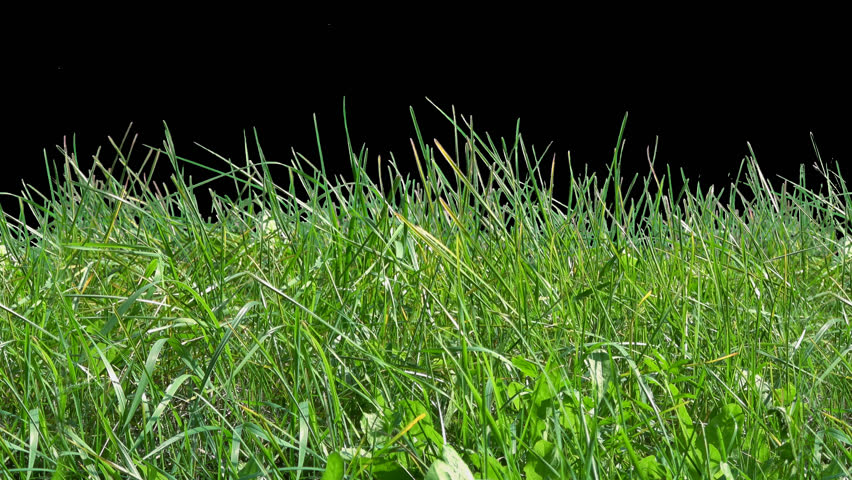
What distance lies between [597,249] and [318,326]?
0.75 meters

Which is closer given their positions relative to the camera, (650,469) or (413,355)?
(650,469)

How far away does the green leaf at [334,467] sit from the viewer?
1167 mm

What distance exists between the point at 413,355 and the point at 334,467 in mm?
508

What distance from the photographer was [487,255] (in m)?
1.94

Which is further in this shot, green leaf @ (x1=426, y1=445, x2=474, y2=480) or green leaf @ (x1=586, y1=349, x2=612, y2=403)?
green leaf @ (x1=586, y1=349, x2=612, y2=403)

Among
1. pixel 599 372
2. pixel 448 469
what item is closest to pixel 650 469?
pixel 599 372

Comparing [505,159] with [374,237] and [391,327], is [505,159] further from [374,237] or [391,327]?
[391,327]

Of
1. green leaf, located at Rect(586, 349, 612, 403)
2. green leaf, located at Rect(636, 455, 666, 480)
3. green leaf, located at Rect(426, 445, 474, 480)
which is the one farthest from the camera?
green leaf, located at Rect(586, 349, 612, 403)

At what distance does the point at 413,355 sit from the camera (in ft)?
5.44

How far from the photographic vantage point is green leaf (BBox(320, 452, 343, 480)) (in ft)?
3.83

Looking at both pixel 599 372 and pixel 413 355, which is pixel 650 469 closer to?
pixel 599 372

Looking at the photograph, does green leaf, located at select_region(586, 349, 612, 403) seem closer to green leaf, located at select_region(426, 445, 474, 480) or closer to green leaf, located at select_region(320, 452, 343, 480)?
green leaf, located at select_region(426, 445, 474, 480)

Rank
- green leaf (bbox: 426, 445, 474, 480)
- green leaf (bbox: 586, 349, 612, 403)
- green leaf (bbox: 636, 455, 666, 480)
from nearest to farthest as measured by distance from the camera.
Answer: green leaf (bbox: 426, 445, 474, 480) → green leaf (bbox: 636, 455, 666, 480) → green leaf (bbox: 586, 349, 612, 403)

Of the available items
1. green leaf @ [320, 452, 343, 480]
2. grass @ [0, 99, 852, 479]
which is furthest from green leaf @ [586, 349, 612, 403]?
green leaf @ [320, 452, 343, 480]
